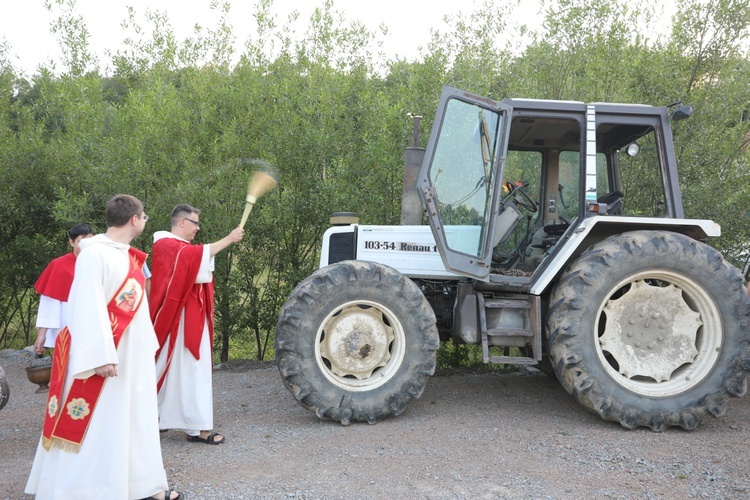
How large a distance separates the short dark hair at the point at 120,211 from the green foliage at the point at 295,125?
384 centimetres

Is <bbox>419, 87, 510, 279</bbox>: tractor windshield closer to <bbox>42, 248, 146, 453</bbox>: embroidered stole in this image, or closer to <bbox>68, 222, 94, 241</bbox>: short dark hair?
<bbox>42, 248, 146, 453</bbox>: embroidered stole

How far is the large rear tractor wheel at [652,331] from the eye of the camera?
4.59 metres

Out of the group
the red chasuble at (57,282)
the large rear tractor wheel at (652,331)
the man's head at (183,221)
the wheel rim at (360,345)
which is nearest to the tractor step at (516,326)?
the large rear tractor wheel at (652,331)

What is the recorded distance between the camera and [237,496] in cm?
343

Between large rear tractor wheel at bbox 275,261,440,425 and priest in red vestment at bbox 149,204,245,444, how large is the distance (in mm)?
586

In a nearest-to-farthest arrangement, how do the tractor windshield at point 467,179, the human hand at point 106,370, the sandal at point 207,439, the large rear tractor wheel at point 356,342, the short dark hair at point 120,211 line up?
the human hand at point 106,370
the short dark hair at point 120,211
the sandal at point 207,439
the large rear tractor wheel at point 356,342
the tractor windshield at point 467,179

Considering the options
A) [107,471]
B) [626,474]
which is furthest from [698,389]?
[107,471]

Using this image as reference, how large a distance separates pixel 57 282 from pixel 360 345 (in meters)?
2.66

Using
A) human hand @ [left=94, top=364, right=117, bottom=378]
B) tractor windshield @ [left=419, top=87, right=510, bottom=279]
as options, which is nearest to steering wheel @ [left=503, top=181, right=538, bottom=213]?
tractor windshield @ [left=419, top=87, right=510, bottom=279]

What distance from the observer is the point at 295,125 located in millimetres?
7648

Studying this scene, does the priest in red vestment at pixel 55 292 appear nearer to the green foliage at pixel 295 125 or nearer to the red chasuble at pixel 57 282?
the red chasuble at pixel 57 282

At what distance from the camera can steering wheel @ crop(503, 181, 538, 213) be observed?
5453 millimetres

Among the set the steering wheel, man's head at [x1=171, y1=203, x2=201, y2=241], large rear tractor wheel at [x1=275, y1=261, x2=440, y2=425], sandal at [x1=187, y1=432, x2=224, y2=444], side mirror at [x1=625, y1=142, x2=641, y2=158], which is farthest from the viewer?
the steering wheel

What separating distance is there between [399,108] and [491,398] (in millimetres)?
3588
